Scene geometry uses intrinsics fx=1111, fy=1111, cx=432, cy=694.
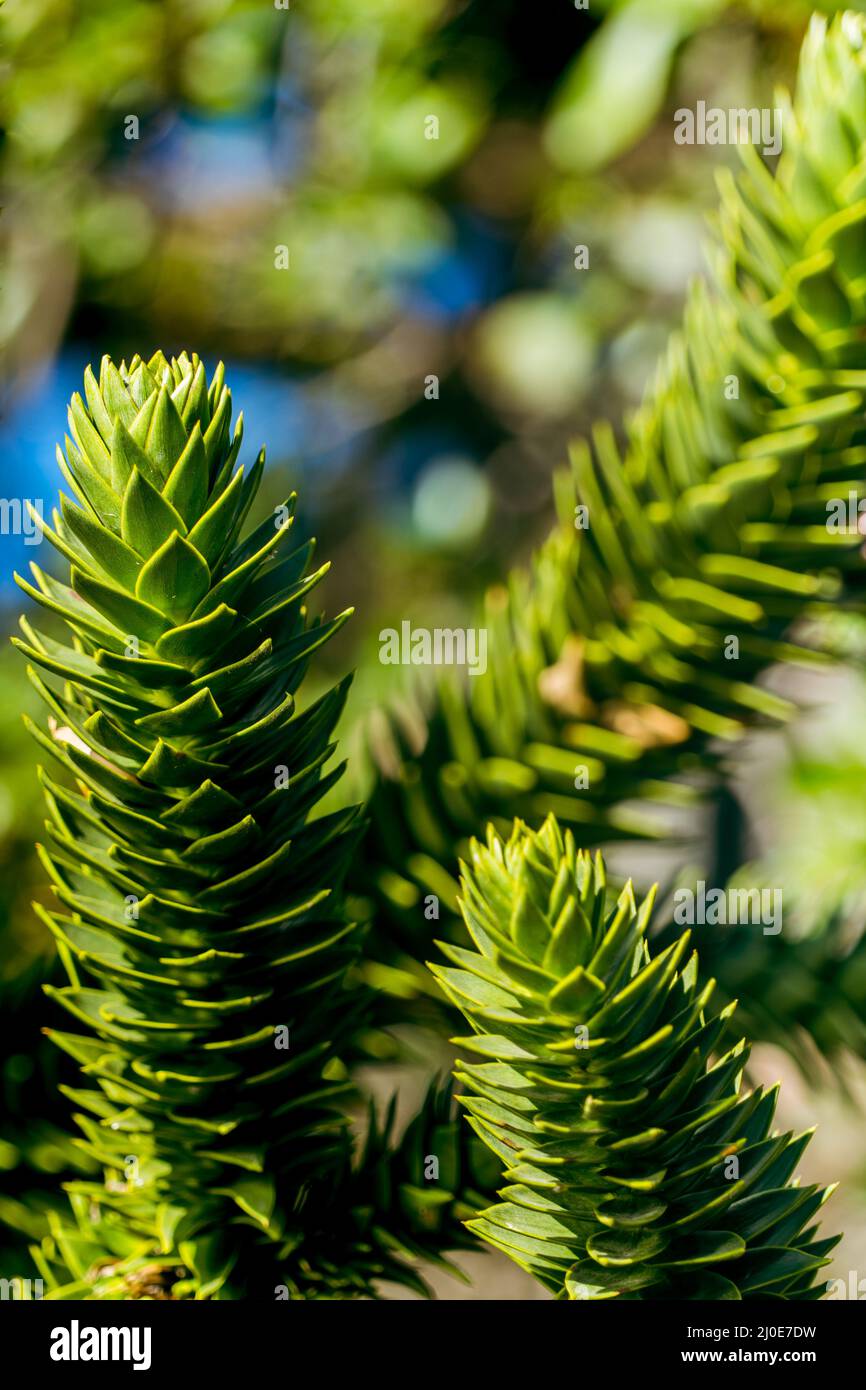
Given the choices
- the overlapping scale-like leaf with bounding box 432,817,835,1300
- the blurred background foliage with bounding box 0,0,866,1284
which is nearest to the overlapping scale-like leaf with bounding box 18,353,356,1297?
the overlapping scale-like leaf with bounding box 432,817,835,1300

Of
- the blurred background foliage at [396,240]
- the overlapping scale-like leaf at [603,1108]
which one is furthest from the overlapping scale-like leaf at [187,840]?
the blurred background foliage at [396,240]

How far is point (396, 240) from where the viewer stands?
1.11 meters

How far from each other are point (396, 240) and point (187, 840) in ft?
3.10

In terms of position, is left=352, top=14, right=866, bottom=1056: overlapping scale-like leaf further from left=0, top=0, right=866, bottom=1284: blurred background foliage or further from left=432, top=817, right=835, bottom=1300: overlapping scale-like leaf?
left=0, top=0, right=866, bottom=1284: blurred background foliage

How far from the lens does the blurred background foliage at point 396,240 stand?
0.96 meters

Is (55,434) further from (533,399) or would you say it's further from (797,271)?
(533,399)

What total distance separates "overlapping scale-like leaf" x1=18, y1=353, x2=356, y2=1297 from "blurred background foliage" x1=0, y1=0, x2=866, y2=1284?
0.51 metres

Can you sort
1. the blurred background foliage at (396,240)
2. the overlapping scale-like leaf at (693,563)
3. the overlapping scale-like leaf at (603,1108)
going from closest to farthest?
1. the overlapping scale-like leaf at (603,1108)
2. the overlapping scale-like leaf at (693,563)
3. the blurred background foliage at (396,240)

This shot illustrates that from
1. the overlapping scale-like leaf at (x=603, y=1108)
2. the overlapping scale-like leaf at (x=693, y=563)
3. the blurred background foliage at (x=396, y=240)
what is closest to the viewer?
the overlapping scale-like leaf at (x=603, y=1108)

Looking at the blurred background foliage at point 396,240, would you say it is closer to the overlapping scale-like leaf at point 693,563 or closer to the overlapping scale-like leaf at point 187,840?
the overlapping scale-like leaf at point 693,563

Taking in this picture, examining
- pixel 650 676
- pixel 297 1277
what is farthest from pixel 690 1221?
pixel 650 676

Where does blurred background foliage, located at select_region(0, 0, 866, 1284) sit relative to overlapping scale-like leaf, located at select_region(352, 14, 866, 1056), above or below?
above

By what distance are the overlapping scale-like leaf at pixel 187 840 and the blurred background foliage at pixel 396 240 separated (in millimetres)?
514

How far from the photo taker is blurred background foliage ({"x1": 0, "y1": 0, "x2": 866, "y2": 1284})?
3.16 ft
